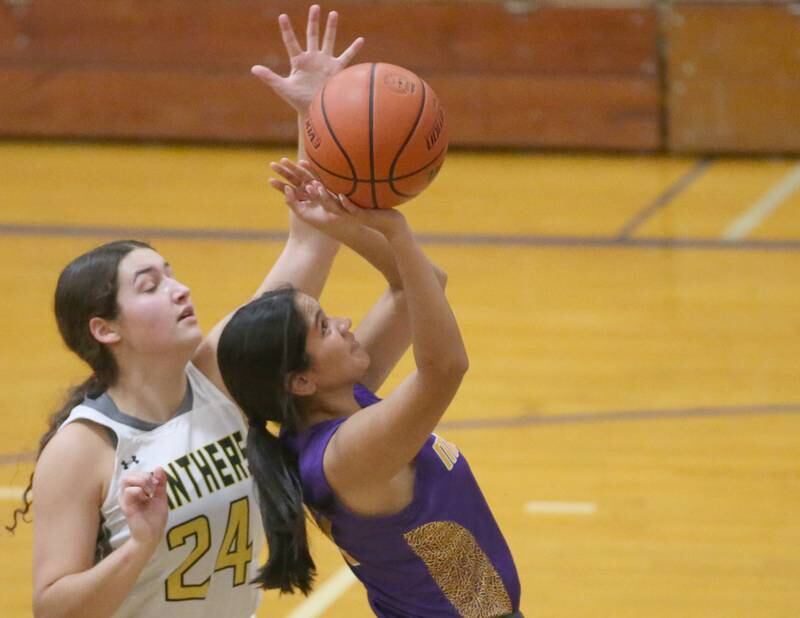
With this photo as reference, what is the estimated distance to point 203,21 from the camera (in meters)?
11.6

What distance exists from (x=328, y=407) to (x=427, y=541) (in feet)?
1.29

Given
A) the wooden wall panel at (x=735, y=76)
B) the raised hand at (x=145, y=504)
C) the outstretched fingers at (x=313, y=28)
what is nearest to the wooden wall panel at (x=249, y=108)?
the wooden wall panel at (x=735, y=76)

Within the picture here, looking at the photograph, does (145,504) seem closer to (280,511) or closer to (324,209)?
(280,511)

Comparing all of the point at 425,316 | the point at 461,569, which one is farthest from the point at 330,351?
the point at 461,569

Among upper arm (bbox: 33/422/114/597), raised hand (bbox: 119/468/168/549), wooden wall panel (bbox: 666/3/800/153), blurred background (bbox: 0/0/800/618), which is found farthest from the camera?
wooden wall panel (bbox: 666/3/800/153)

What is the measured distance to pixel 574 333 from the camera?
7.95 metres

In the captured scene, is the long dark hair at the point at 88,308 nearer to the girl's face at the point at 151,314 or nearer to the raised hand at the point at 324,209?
the girl's face at the point at 151,314

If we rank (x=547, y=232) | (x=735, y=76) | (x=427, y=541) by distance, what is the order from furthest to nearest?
(x=735, y=76)
(x=547, y=232)
(x=427, y=541)

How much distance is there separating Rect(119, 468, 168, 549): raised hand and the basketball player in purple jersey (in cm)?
23

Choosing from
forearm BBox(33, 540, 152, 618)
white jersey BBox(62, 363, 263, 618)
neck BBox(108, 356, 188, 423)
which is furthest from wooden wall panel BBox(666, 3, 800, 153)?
forearm BBox(33, 540, 152, 618)

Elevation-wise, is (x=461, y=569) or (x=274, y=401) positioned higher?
(x=274, y=401)

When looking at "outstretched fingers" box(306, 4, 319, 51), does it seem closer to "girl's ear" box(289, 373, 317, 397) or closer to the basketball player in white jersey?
the basketball player in white jersey

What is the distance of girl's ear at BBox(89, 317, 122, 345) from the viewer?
3645 mm

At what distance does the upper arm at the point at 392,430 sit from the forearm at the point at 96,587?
52 centimetres
